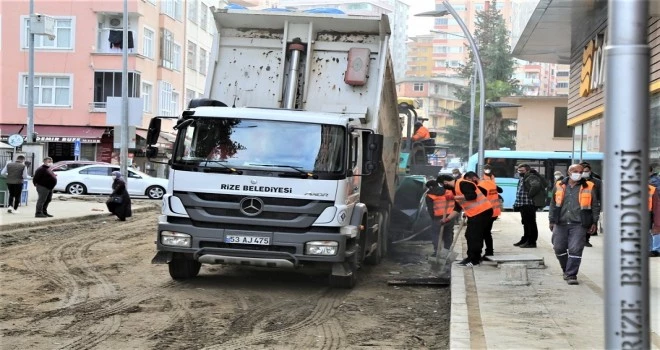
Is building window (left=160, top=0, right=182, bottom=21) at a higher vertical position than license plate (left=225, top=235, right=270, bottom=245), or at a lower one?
higher

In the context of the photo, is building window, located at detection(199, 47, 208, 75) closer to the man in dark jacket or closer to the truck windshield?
the man in dark jacket

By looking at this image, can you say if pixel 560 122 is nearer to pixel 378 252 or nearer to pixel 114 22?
pixel 114 22

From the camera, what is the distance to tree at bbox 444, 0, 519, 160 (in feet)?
216

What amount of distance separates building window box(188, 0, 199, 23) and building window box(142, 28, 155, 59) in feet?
21.0

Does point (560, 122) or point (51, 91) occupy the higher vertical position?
point (51, 91)

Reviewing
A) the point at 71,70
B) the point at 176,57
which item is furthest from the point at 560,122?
the point at 71,70

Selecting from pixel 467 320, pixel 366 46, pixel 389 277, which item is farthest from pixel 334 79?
pixel 467 320

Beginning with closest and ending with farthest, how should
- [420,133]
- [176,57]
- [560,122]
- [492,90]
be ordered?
[420,133], [560,122], [176,57], [492,90]

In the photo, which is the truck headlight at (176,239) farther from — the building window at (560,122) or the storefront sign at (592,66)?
the building window at (560,122)

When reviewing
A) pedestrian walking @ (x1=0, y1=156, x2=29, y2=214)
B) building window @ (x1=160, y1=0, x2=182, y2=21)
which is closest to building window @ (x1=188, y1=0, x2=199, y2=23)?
building window @ (x1=160, y1=0, x2=182, y2=21)

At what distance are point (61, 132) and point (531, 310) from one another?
1439 inches

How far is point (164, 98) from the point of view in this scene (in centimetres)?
4556

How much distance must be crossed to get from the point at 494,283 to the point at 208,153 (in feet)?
12.7

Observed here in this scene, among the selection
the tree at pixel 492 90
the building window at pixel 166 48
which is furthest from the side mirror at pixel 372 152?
the tree at pixel 492 90
